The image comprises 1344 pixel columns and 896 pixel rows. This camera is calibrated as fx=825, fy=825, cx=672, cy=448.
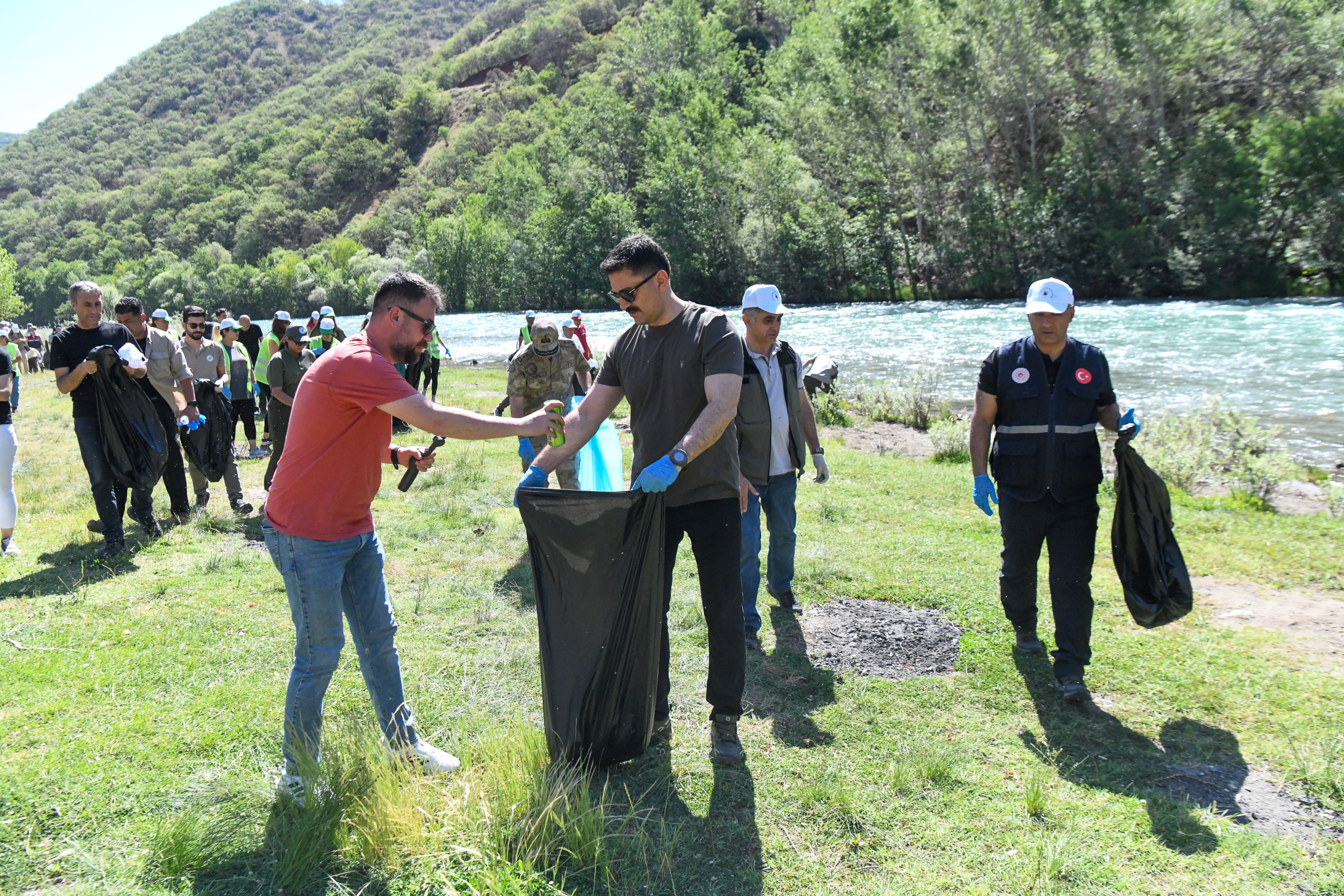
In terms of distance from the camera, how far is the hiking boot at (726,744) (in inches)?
135

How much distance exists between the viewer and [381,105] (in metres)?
148

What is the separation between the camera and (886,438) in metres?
12.1

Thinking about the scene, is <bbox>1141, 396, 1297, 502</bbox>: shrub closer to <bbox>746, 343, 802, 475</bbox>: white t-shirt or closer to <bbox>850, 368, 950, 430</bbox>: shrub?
<bbox>850, 368, 950, 430</bbox>: shrub

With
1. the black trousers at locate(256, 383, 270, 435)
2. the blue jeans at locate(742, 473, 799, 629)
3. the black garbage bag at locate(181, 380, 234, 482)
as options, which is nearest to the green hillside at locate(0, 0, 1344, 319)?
the blue jeans at locate(742, 473, 799, 629)

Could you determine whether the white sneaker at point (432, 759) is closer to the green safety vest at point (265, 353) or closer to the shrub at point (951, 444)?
the shrub at point (951, 444)

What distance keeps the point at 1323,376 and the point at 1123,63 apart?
21.6m

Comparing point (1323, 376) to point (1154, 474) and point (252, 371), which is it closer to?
point (1154, 474)

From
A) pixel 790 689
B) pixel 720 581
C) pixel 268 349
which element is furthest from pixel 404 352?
pixel 268 349

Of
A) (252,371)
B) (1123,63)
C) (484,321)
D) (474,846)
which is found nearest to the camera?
(474,846)

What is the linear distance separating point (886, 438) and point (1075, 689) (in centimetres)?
833

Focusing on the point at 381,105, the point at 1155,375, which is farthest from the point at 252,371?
the point at 381,105

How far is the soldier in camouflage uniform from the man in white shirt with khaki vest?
1915 mm

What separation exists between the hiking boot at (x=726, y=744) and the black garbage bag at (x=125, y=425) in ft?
17.4

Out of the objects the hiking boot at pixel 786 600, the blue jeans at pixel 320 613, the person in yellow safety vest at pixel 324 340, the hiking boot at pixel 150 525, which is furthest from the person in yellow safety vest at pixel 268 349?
the blue jeans at pixel 320 613
